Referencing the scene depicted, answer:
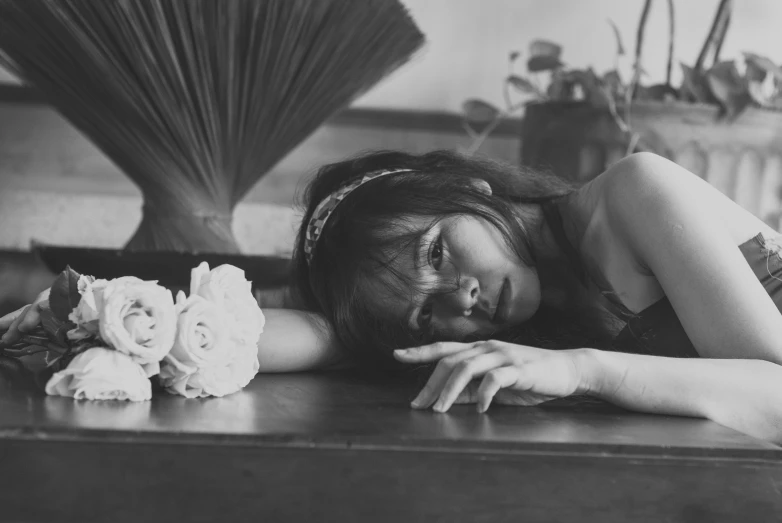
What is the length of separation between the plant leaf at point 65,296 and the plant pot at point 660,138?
950mm

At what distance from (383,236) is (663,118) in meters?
0.79

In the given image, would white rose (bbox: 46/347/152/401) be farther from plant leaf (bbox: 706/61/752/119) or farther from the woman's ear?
plant leaf (bbox: 706/61/752/119)

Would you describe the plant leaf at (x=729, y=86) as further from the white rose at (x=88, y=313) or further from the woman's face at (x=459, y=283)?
the white rose at (x=88, y=313)

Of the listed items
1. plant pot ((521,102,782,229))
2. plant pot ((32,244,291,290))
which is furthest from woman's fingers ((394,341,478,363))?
plant pot ((521,102,782,229))

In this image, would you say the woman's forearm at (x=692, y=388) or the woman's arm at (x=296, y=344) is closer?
the woman's forearm at (x=692, y=388)

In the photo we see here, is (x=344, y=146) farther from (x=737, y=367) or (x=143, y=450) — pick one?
(x=143, y=450)

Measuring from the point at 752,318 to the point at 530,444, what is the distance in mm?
351

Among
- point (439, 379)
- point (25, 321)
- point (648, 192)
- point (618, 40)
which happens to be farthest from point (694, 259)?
point (618, 40)

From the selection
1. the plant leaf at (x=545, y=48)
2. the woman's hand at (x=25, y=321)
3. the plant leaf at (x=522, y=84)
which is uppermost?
the plant leaf at (x=545, y=48)

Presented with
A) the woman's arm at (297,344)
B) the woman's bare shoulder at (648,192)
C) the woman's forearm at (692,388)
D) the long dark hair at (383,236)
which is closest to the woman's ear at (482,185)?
the long dark hair at (383,236)

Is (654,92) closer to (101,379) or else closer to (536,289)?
(536,289)

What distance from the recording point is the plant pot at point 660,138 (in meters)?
1.51

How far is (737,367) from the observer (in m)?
0.75

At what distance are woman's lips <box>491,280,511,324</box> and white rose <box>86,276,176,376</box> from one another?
15.4 inches
